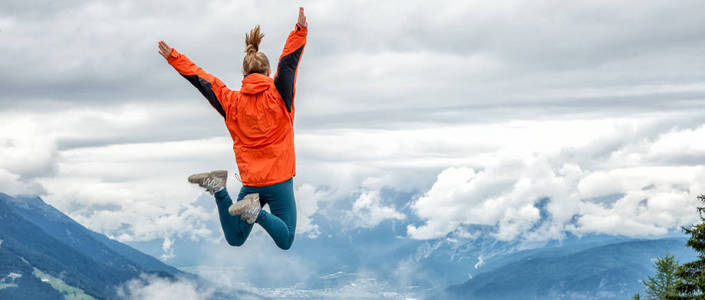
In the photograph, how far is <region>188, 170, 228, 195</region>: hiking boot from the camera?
762 cm

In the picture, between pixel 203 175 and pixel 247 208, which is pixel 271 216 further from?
pixel 203 175

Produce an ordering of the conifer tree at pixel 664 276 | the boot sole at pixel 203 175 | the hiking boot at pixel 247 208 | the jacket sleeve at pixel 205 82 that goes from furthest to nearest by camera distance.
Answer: the conifer tree at pixel 664 276, the jacket sleeve at pixel 205 82, the boot sole at pixel 203 175, the hiking boot at pixel 247 208

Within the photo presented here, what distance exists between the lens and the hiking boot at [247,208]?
727 centimetres

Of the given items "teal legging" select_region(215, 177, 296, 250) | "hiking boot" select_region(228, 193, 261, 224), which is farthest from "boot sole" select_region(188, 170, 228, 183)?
"hiking boot" select_region(228, 193, 261, 224)

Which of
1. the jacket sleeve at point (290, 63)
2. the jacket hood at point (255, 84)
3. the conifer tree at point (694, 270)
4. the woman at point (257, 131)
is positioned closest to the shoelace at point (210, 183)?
the woman at point (257, 131)

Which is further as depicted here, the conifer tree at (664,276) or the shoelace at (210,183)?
the conifer tree at (664,276)

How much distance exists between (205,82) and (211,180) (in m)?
1.37

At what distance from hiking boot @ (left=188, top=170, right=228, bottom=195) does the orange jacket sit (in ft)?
0.99

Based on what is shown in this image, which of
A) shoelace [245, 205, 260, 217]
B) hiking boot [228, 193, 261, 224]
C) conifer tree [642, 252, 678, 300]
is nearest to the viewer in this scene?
hiking boot [228, 193, 261, 224]

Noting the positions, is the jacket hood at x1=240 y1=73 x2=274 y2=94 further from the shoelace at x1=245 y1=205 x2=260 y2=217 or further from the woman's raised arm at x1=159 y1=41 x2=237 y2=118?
the shoelace at x1=245 y1=205 x2=260 y2=217

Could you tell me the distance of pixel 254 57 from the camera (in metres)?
7.66

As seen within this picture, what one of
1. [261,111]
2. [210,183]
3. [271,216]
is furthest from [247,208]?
[261,111]

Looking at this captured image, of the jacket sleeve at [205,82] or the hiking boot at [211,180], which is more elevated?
the jacket sleeve at [205,82]

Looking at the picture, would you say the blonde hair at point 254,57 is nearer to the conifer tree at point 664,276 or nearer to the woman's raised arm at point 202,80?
the woman's raised arm at point 202,80
